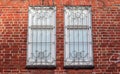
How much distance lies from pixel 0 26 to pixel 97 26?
2799 millimetres

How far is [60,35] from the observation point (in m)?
10.1

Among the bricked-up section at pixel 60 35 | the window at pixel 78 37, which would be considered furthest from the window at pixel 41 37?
the window at pixel 78 37

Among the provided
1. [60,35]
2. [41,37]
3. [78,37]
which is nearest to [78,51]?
[78,37]

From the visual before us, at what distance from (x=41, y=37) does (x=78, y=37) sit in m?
1.07

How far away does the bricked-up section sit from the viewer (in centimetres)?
988

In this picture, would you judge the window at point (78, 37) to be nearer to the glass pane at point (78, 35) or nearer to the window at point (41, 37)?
the glass pane at point (78, 35)

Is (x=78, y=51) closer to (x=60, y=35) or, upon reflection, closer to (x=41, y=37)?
(x=60, y=35)

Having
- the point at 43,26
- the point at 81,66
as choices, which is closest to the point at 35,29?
the point at 43,26

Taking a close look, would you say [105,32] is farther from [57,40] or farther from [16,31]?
[16,31]

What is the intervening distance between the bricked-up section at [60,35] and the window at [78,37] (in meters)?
0.13

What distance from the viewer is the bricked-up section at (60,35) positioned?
988 centimetres

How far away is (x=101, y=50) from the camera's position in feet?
32.8

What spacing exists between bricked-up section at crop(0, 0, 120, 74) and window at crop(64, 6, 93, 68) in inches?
4.9

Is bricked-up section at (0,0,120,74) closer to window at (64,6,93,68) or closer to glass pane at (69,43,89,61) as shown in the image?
window at (64,6,93,68)
